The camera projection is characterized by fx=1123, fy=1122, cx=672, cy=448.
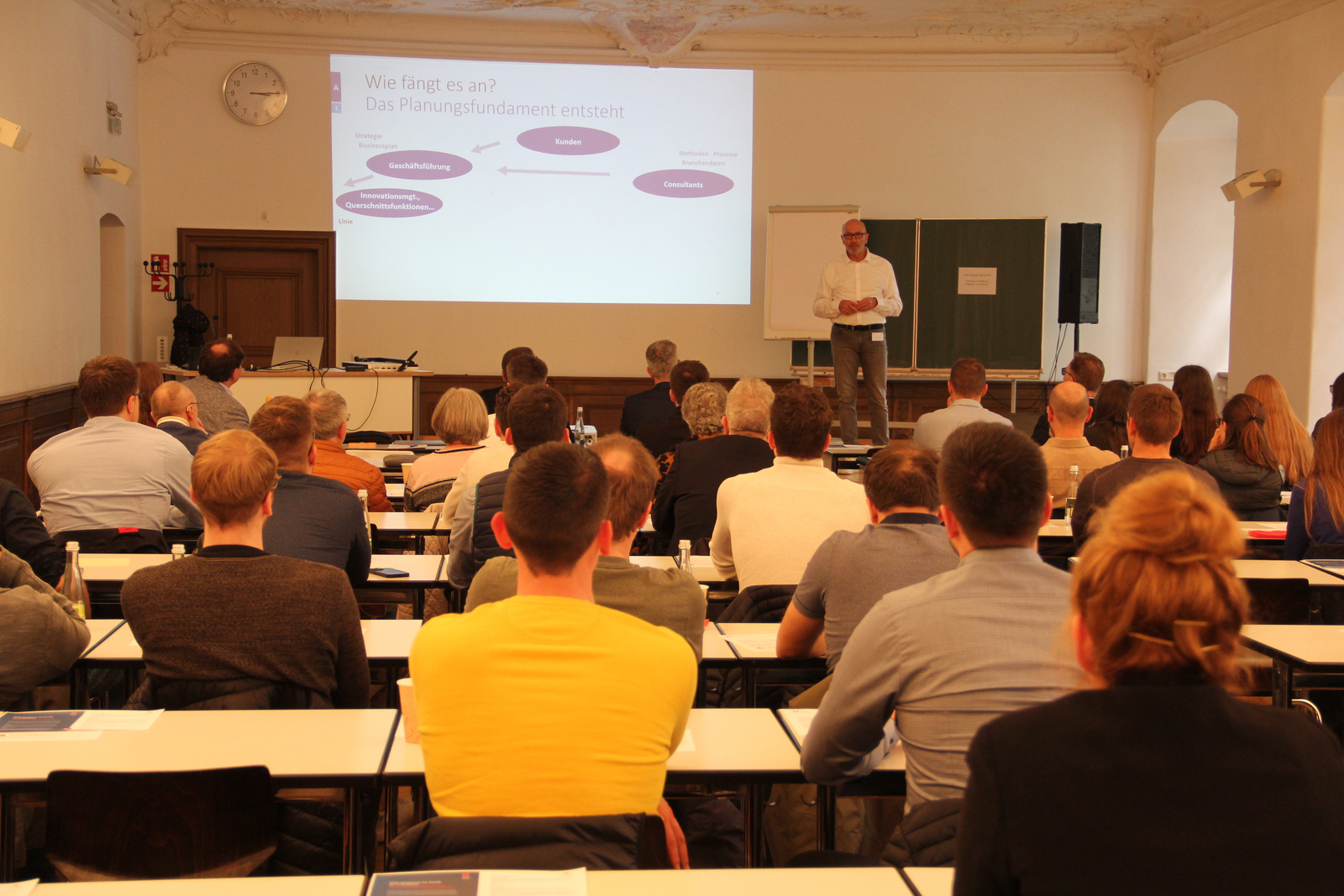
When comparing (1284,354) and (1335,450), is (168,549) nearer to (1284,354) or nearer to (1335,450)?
(1335,450)

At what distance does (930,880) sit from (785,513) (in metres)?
1.79

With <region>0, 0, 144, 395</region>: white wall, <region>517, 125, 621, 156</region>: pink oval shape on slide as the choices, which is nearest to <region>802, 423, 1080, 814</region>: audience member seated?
<region>0, 0, 144, 395</region>: white wall

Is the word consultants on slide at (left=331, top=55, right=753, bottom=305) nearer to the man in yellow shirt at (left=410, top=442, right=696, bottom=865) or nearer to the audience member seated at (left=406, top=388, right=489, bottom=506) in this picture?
the audience member seated at (left=406, top=388, right=489, bottom=506)

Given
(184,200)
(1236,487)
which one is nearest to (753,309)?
(184,200)

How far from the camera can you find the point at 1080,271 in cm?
996

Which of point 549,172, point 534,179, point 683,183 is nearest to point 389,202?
point 534,179

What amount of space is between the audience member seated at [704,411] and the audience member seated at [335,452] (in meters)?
1.29

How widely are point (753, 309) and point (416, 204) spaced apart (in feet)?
10.4

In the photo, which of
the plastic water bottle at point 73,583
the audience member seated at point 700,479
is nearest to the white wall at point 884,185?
the audience member seated at point 700,479

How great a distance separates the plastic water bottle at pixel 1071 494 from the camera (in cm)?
445

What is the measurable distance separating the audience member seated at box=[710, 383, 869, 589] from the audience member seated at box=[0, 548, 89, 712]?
5.83ft

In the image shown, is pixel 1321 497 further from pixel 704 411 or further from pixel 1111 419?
pixel 704 411

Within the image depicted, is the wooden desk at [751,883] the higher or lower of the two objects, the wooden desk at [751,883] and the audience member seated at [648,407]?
the lower

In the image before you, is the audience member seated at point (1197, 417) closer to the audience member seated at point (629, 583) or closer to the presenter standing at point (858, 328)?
the presenter standing at point (858, 328)
